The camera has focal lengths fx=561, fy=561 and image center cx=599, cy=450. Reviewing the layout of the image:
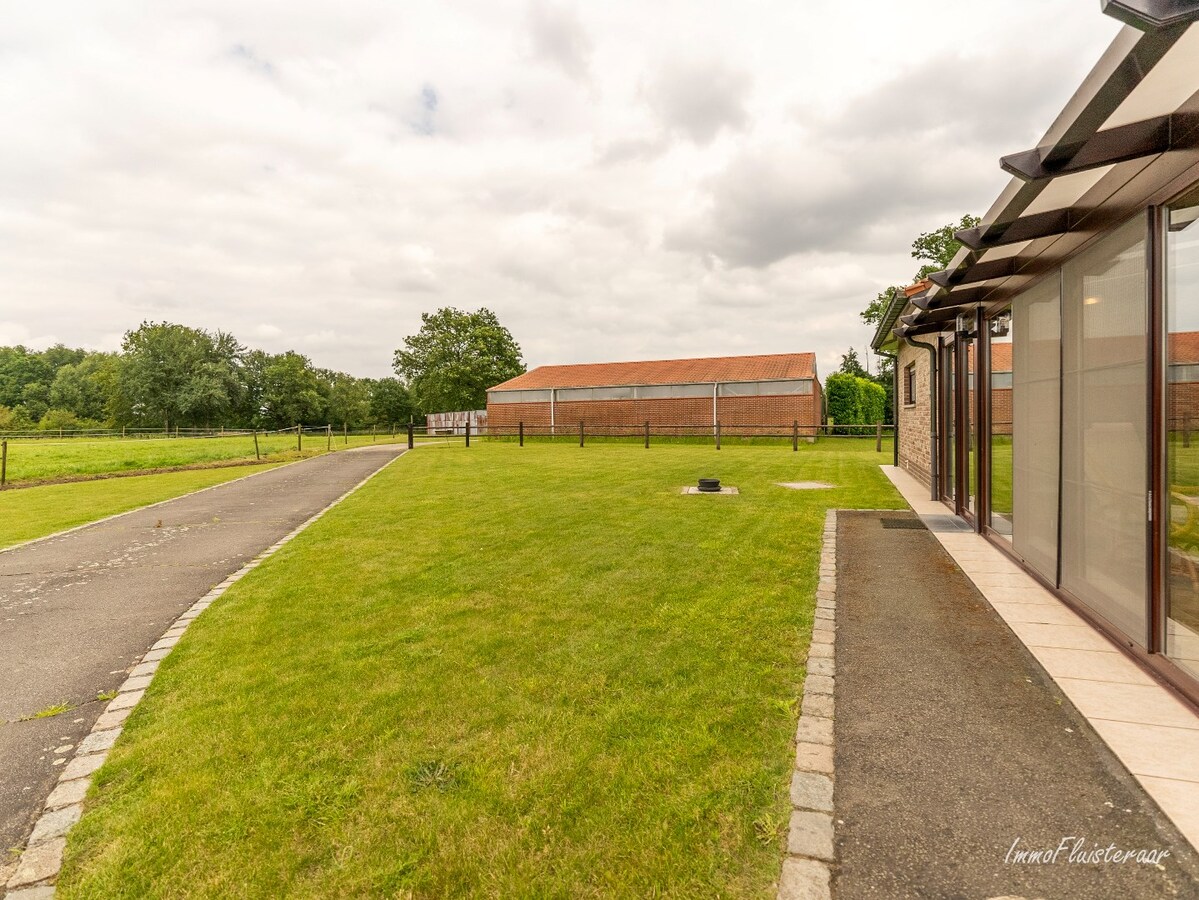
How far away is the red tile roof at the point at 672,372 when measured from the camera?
1125 inches

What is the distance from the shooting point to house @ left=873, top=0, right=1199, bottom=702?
8.23 feet

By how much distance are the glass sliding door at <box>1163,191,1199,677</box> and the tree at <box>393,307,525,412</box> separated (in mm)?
49532

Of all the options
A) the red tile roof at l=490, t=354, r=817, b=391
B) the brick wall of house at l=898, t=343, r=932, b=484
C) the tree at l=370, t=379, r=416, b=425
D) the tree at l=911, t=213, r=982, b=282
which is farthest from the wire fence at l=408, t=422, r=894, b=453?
the tree at l=370, t=379, r=416, b=425

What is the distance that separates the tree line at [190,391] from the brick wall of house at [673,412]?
2611 centimetres

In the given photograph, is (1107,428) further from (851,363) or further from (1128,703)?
(851,363)

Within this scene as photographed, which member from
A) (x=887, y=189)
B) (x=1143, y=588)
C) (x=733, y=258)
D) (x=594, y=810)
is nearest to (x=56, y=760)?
(x=594, y=810)

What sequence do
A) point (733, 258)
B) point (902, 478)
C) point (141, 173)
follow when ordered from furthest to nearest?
1. point (733, 258)
2. point (141, 173)
3. point (902, 478)

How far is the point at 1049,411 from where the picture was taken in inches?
175

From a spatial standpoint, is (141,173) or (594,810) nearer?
(594,810)

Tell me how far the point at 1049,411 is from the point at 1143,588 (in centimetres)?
173

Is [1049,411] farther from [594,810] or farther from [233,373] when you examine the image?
[233,373]

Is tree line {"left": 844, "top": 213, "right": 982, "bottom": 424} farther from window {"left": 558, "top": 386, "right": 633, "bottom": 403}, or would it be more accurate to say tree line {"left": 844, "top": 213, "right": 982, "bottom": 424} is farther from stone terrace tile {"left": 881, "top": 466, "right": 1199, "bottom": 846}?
stone terrace tile {"left": 881, "top": 466, "right": 1199, "bottom": 846}

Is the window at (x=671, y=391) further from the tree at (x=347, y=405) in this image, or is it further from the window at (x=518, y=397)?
the tree at (x=347, y=405)

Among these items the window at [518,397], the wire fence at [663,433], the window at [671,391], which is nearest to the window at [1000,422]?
the wire fence at [663,433]
